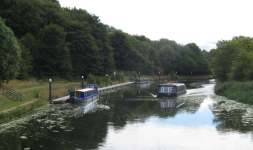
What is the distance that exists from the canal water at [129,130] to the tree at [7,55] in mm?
5820

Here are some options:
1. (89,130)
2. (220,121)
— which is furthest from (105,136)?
(220,121)

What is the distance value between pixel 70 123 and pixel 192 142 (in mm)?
10320

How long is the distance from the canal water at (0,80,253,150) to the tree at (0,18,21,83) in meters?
5.82

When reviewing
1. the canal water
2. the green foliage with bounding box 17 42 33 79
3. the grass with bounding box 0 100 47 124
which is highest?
the green foliage with bounding box 17 42 33 79

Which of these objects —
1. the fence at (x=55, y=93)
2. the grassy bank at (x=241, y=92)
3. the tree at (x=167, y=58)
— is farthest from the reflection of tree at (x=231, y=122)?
the tree at (x=167, y=58)

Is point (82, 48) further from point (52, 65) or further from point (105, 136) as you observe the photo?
point (105, 136)

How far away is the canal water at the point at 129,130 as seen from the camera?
1449 centimetres

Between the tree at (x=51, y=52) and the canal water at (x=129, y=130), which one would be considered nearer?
the canal water at (x=129, y=130)

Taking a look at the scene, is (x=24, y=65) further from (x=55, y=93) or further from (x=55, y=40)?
(x=55, y=40)

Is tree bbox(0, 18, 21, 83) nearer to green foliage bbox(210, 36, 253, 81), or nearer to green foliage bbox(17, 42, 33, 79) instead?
green foliage bbox(17, 42, 33, 79)

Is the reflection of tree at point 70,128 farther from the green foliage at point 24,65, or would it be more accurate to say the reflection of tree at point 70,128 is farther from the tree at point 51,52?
the tree at point 51,52

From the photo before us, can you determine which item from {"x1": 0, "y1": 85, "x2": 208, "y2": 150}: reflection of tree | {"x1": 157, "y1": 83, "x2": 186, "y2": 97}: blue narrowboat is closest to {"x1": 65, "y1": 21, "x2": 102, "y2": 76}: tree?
Result: {"x1": 157, "y1": 83, "x2": 186, "y2": 97}: blue narrowboat

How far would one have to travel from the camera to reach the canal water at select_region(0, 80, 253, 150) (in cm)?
1449

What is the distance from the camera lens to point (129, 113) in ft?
82.6
